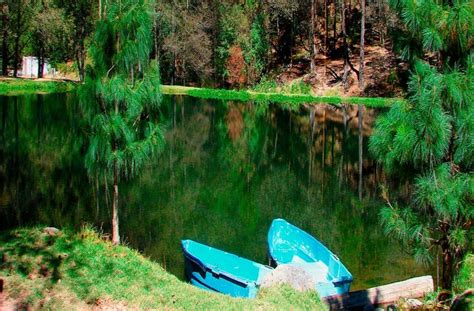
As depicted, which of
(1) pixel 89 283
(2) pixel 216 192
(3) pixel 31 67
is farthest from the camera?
(3) pixel 31 67

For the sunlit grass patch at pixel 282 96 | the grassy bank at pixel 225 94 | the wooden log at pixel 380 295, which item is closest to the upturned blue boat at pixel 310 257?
the wooden log at pixel 380 295

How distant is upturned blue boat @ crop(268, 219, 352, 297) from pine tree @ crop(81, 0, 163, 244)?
408 cm

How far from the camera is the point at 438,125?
7785 mm

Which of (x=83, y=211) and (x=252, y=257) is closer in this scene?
(x=252, y=257)

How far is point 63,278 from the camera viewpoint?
7.34 metres

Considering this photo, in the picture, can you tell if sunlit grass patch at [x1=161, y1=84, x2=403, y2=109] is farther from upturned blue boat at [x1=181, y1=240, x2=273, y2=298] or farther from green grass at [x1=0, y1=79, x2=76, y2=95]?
upturned blue boat at [x1=181, y1=240, x2=273, y2=298]

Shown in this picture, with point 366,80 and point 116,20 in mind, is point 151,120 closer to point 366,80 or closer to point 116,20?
point 116,20

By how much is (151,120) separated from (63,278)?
4.79m

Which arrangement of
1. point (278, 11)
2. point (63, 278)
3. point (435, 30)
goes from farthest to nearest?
point (278, 11) → point (435, 30) → point (63, 278)

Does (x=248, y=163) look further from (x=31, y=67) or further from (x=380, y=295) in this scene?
(x=31, y=67)

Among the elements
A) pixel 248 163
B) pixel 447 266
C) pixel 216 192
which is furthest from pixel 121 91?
pixel 248 163

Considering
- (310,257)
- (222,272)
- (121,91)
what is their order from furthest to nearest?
(310,257)
(121,91)
(222,272)

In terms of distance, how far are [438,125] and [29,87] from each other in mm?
50851

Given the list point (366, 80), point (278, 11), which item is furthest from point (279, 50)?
point (366, 80)
